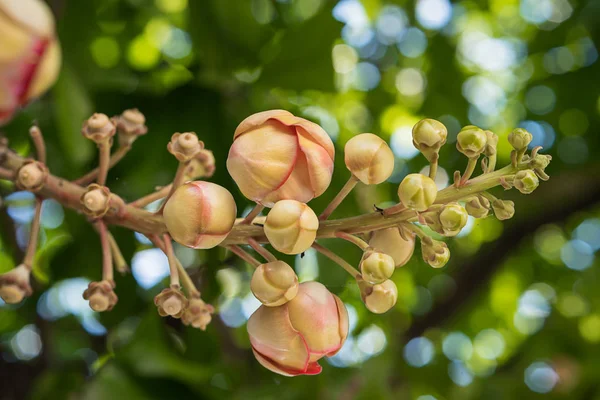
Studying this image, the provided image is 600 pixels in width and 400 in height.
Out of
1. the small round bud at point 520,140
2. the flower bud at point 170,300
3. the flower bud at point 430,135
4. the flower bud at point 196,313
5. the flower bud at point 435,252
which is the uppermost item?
the small round bud at point 520,140

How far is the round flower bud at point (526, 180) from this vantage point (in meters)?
0.57

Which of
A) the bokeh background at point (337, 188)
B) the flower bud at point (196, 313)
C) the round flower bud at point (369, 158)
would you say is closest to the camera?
the round flower bud at point (369, 158)

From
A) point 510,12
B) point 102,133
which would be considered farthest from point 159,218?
point 510,12

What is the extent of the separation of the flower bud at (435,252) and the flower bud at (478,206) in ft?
0.14

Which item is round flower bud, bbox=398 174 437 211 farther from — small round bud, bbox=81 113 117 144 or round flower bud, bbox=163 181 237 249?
small round bud, bbox=81 113 117 144

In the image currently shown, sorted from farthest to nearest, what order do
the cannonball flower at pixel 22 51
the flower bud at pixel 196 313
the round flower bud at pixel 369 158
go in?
the flower bud at pixel 196 313 < the round flower bud at pixel 369 158 < the cannonball flower at pixel 22 51

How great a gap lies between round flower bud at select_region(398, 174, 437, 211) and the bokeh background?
0.63 meters

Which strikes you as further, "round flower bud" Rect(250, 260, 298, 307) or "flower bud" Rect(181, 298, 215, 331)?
"flower bud" Rect(181, 298, 215, 331)

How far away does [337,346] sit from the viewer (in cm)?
65

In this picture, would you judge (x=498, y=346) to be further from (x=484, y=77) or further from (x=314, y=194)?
(x=314, y=194)

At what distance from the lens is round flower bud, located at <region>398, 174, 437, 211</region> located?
22.1 inches

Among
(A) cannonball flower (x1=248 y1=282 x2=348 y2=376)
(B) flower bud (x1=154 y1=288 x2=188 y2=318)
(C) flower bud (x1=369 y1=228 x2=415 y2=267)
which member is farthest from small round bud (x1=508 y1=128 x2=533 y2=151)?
(B) flower bud (x1=154 y1=288 x2=188 y2=318)

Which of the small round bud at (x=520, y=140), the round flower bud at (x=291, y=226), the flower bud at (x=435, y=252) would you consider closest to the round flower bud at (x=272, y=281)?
the round flower bud at (x=291, y=226)

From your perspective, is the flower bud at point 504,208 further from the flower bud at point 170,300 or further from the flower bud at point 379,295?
the flower bud at point 170,300
